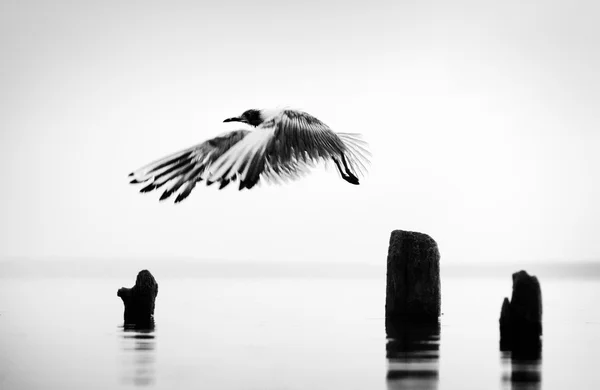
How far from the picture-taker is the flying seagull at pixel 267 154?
48.2 feet

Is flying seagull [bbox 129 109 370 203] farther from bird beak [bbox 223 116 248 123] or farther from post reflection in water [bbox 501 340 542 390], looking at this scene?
post reflection in water [bbox 501 340 542 390]

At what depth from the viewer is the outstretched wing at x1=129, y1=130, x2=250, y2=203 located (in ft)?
51.1

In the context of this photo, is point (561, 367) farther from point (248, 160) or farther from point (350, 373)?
point (248, 160)

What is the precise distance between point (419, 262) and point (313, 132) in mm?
6590

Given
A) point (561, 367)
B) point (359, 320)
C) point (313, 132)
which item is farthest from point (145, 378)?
point (359, 320)

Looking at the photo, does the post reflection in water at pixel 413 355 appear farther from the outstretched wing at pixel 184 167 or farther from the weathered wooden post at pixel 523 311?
the outstretched wing at pixel 184 167

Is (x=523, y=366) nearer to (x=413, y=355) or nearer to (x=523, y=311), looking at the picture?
(x=523, y=311)

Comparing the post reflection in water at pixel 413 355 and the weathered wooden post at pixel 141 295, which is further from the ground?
the weathered wooden post at pixel 141 295

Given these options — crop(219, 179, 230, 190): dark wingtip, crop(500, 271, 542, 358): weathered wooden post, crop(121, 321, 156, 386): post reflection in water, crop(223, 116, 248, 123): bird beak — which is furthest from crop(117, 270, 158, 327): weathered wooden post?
crop(219, 179, 230, 190): dark wingtip

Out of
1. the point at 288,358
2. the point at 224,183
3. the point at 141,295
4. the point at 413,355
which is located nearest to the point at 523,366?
the point at 413,355

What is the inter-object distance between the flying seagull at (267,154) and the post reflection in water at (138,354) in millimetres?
4904

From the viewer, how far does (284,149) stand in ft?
52.2

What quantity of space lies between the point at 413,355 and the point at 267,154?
8.29 m

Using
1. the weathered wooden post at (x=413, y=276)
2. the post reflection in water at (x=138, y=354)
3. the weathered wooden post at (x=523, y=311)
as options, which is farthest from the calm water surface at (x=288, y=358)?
the weathered wooden post at (x=523, y=311)
